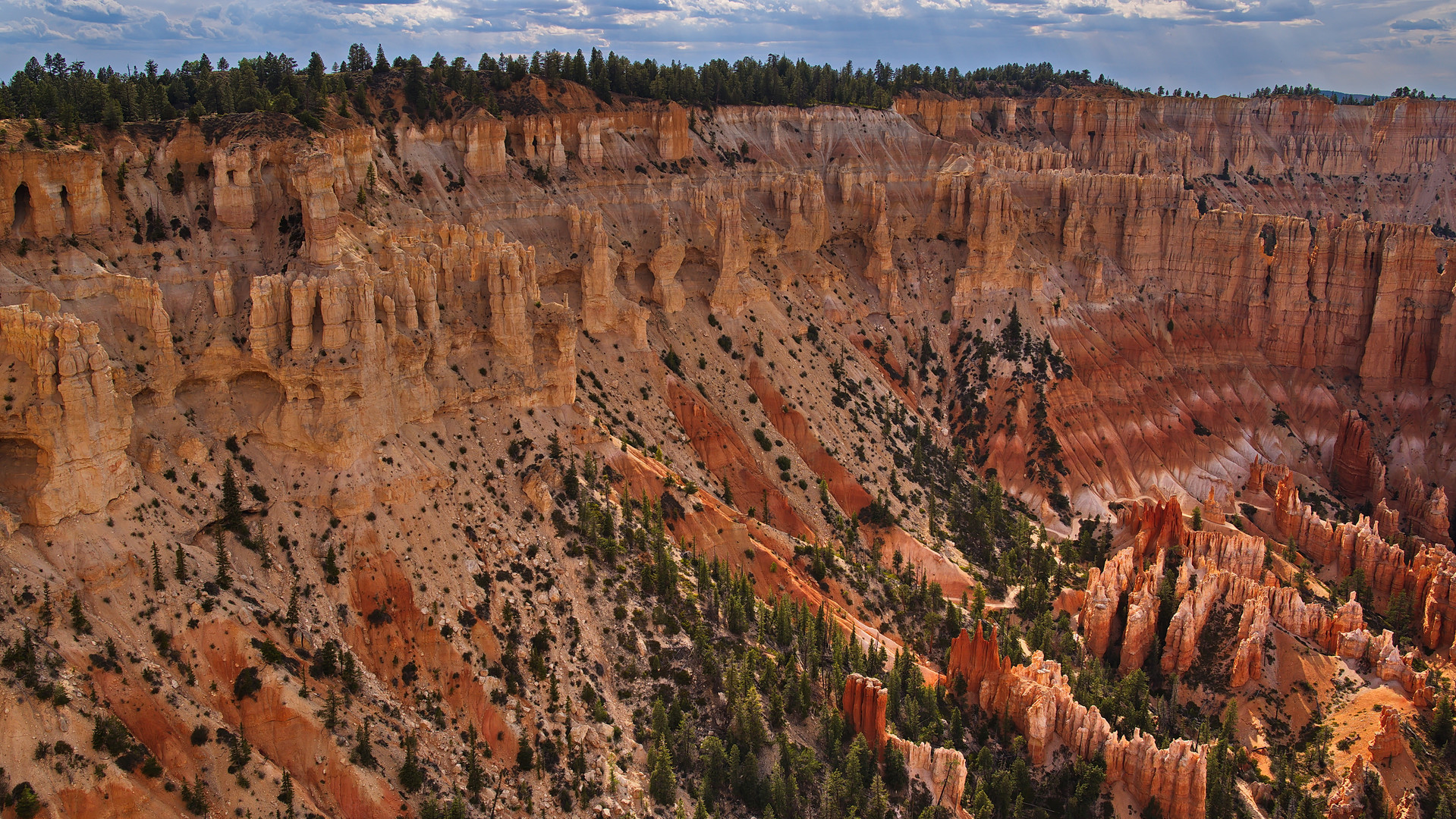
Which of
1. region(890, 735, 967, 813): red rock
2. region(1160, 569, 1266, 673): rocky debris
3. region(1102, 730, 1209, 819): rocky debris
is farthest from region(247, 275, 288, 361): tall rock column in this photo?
region(1160, 569, 1266, 673): rocky debris

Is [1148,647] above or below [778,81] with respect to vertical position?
below

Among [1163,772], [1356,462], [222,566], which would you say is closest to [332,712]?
[222,566]

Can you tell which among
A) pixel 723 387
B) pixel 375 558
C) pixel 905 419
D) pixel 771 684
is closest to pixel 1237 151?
pixel 905 419

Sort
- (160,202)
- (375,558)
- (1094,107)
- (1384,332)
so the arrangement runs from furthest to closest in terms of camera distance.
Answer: (1094,107) < (1384,332) < (160,202) < (375,558)

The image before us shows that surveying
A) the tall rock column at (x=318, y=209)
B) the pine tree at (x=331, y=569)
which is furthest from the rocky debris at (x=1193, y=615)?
the tall rock column at (x=318, y=209)

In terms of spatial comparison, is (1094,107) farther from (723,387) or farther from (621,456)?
(621,456)

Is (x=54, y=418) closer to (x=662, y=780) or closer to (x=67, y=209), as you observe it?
(x=67, y=209)

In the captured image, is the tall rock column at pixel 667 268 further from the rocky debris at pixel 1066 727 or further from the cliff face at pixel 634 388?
the rocky debris at pixel 1066 727
